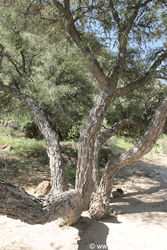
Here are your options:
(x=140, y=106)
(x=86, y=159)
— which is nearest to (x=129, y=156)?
(x=86, y=159)

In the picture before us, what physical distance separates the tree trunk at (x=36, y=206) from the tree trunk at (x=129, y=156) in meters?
0.49

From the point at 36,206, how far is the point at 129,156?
2434 millimetres

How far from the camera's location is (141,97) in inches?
255

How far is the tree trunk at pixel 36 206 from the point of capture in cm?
280

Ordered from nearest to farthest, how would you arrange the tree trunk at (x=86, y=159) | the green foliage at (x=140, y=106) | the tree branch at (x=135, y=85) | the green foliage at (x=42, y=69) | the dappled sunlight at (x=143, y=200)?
1. the dappled sunlight at (x=143, y=200)
2. the tree trunk at (x=86, y=159)
3. the tree branch at (x=135, y=85)
4. the green foliage at (x=42, y=69)
5. the green foliage at (x=140, y=106)

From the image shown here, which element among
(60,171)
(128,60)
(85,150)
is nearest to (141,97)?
(128,60)

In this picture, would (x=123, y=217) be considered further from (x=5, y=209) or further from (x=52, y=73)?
(x=52, y=73)

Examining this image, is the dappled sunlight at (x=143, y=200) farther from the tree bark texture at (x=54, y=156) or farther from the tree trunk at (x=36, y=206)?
the tree bark texture at (x=54, y=156)

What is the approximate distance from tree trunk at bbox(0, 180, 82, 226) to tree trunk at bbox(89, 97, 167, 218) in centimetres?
49

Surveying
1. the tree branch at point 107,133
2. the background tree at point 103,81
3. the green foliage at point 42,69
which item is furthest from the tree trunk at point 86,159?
the green foliage at point 42,69

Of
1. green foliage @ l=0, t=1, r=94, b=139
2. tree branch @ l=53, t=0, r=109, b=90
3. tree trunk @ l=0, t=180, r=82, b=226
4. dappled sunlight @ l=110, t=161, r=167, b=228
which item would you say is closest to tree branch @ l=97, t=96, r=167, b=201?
dappled sunlight @ l=110, t=161, r=167, b=228

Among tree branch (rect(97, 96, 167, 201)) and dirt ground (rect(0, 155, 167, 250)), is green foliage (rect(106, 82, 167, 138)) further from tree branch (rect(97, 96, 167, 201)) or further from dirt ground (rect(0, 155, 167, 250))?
dirt ground (rect(0, 155, 167, 250))

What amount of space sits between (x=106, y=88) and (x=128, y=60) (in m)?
1.64

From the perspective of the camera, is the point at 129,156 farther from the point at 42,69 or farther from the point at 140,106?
the point at 42,69
